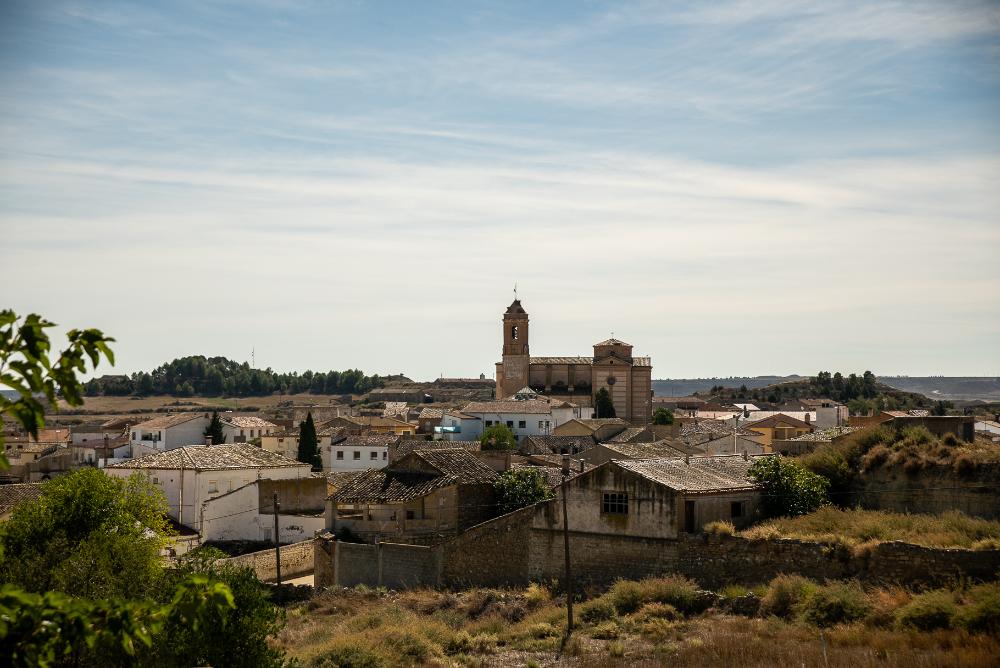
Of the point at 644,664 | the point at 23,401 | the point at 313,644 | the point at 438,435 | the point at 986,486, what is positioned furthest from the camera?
the point at 438,435

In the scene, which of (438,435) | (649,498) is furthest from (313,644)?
(438,435)

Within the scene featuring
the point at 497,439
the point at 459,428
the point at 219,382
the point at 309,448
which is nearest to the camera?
the point at 497,439

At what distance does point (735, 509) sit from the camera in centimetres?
2623

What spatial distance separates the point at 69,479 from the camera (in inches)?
1002

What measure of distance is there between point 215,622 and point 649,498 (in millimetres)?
11660

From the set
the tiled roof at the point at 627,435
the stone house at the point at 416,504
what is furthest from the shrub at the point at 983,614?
the tiled roof at the point at 627,435

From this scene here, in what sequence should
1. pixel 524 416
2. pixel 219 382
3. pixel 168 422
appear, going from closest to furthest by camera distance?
pixel 168 422
pixel 524 416
pixel 219 382

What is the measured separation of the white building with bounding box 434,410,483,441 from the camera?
239 ft

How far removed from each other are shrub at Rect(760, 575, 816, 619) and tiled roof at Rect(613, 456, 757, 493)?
3986mm

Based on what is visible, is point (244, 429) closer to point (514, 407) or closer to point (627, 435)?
point (514, 407)

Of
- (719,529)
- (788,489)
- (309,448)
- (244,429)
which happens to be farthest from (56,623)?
(244,429)

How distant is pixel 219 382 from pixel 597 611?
15991 centimetres

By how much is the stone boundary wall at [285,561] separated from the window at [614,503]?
10329 mm

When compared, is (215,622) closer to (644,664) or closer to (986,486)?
(644,664)
